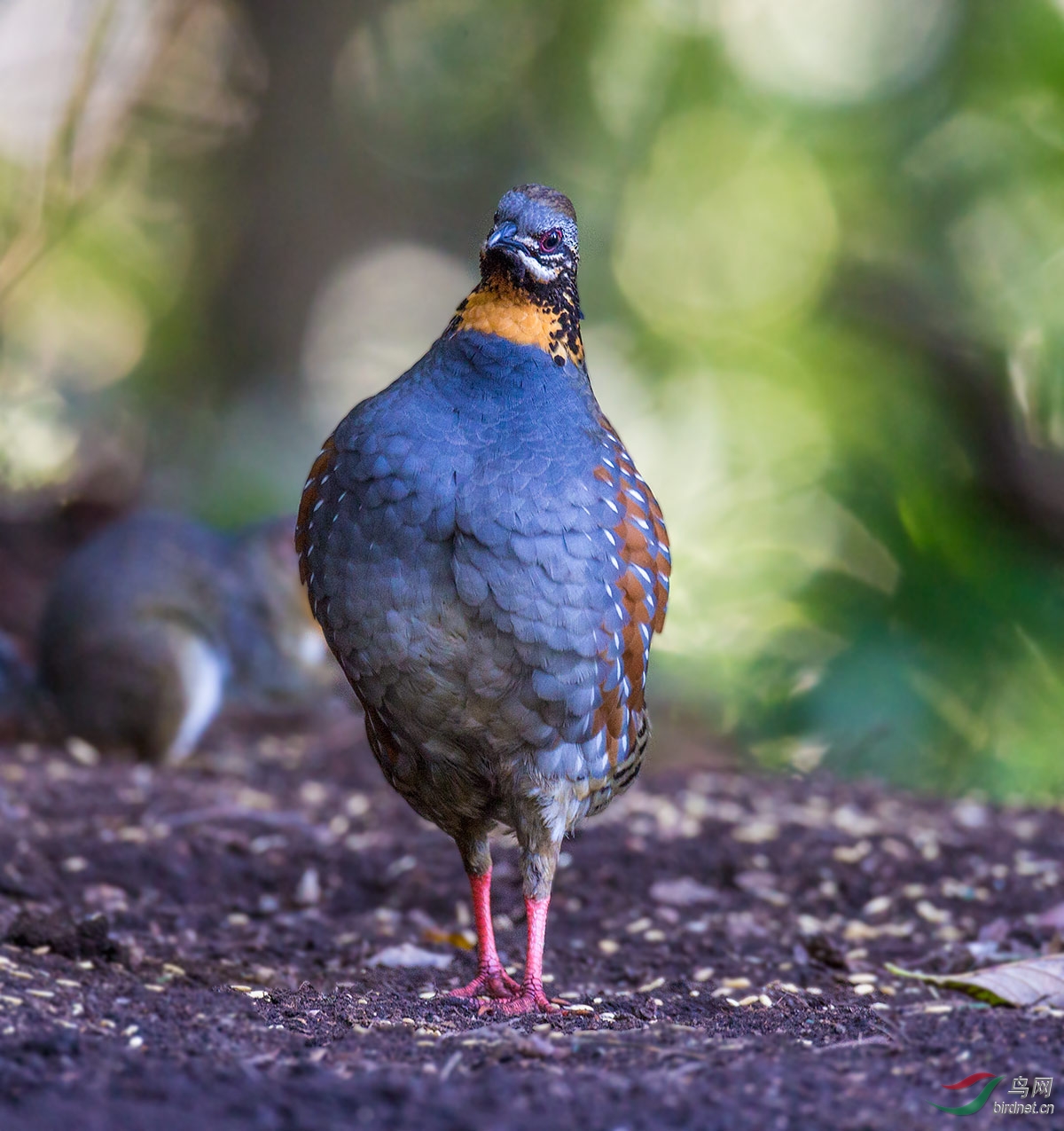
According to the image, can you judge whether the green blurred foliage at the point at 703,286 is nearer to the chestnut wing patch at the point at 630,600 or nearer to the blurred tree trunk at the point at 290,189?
the blurred tree trunk at the point at 290,189

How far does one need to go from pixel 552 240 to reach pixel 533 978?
193 cm

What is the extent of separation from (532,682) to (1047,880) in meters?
2.57

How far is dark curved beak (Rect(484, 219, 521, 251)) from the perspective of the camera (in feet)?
11.4

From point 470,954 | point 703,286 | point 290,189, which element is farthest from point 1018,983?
point 703,286

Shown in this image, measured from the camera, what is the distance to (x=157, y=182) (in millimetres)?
11484

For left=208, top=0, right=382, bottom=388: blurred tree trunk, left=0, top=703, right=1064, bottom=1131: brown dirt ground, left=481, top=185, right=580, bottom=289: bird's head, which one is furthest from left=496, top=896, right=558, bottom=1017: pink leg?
left=208, top=0, right=382, bottom=388: blurred tree trunk

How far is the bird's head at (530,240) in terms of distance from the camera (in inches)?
138

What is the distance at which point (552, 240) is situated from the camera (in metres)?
3.57

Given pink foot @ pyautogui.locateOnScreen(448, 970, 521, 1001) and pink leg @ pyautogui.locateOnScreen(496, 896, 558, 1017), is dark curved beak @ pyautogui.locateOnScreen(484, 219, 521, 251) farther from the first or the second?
pink foot @ pyautogui.locateOnScreen(448, 970, 521, 1001)

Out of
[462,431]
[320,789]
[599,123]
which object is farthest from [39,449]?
[462,431]

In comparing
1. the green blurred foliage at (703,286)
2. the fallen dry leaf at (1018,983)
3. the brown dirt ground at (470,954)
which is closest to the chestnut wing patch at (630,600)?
the brown dirt ground at (470,954)

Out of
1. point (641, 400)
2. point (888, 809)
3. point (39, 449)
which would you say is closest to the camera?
point (888, 809)

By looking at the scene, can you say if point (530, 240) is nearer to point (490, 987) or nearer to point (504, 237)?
point (504, 237)

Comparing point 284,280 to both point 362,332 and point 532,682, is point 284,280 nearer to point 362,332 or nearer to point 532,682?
point 362,332
